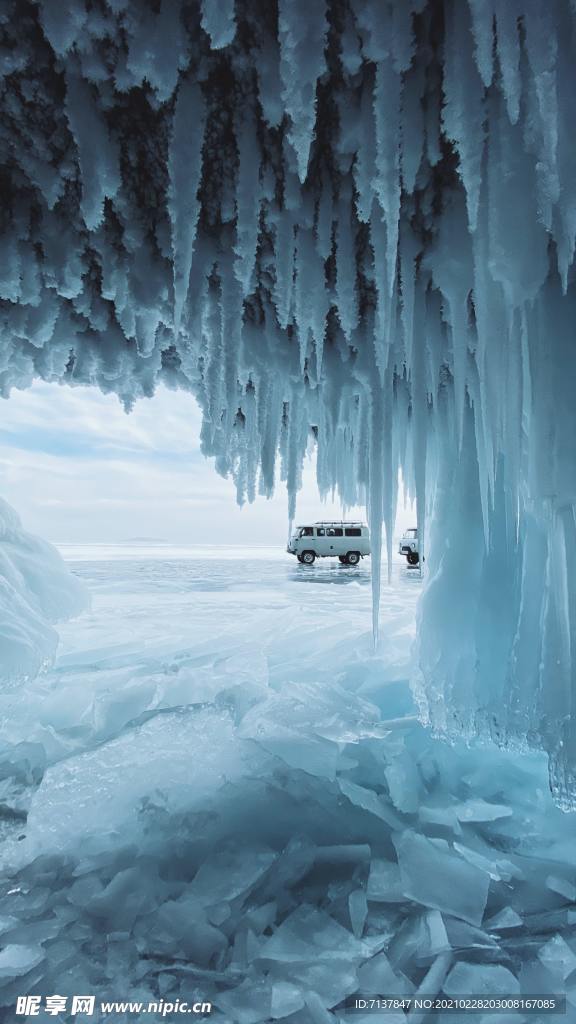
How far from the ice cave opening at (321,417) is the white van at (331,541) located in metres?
15.2

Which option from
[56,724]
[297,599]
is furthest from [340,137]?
[297,599]

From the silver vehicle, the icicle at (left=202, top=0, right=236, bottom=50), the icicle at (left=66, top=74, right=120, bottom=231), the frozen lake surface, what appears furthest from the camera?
the silver vehicle

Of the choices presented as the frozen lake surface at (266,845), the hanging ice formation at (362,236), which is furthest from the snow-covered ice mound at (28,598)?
the hanging ice formation at (362,236)

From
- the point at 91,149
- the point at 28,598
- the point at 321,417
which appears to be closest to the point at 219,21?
the point at 91,149

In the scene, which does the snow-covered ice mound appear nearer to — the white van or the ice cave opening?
the ice cave opening

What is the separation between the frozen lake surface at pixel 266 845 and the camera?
191cm

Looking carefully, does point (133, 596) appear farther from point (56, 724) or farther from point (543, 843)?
point (543, 843)

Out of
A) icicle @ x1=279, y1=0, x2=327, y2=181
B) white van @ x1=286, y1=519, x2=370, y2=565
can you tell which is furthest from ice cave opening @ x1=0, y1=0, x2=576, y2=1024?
white van @ x1=286, y1=519, x2=370, y2=565

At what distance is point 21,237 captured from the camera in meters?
2.37

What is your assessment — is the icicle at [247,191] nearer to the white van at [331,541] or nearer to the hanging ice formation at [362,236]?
the hanging ice formation at [362,236]

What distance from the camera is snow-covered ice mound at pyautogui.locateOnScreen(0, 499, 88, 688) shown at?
3.94 meters

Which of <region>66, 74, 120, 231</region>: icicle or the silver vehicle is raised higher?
<region>66, 74, 120, 231</region>: icicle

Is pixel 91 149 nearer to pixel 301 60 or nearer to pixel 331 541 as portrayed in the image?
pixel 301 60

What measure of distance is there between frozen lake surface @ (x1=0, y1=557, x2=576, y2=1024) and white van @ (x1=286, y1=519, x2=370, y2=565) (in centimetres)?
1469
